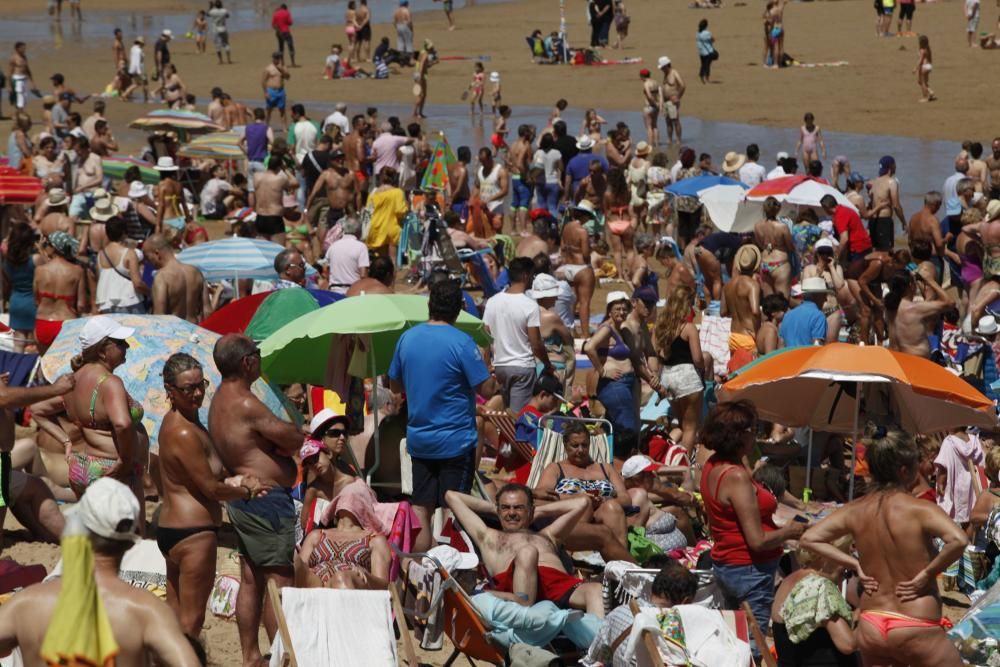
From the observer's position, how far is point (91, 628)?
3297 mm

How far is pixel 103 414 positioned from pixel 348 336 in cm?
235

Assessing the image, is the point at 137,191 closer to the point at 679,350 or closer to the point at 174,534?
the point at 679,350

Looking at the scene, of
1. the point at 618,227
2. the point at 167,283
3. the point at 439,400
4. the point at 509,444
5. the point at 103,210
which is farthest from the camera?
the point at 618,227

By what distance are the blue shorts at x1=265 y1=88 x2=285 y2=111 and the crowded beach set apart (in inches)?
296

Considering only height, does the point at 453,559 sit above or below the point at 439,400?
below

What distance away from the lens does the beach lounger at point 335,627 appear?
19.2ft

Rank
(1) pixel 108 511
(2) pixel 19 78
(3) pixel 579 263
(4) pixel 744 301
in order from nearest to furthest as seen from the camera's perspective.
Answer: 1. (1) pixel 108 511
2. (4) pixel 744 301
3. (3) pixel 579 263
4. (2) pixel 19 78

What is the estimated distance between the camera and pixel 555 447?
8914 mm

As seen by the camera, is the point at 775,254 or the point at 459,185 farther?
the point at 459,185

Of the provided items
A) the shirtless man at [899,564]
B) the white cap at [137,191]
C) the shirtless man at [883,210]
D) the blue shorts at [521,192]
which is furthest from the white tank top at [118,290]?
the blue shorts at [521,192]

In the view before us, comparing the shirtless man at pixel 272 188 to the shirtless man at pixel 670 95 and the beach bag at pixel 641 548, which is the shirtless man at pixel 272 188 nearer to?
the beach bag at pixel 641 548

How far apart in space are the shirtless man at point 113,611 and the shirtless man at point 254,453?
2.25 meters

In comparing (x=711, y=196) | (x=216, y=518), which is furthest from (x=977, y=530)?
(x=711, y=196)

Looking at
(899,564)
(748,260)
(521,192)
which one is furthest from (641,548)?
(521,192)
